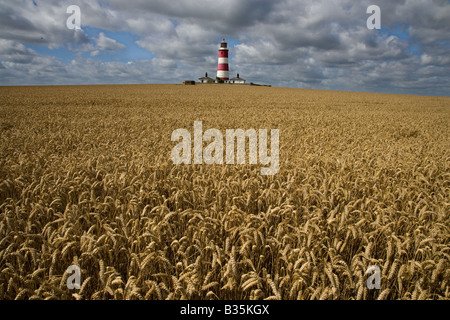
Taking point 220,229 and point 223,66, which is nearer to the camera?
point 220,229

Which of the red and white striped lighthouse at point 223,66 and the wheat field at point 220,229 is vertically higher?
the red and white striped lighthouse at point 223,66

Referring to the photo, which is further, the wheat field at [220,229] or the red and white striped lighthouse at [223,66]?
the red and white striped lighthouse at [223,66]

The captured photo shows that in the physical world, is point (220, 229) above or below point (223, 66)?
below

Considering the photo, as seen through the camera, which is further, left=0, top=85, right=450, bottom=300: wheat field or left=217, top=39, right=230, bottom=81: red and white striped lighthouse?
left=217, top=39, right=230, bottom=81: red and white striped lighthouse

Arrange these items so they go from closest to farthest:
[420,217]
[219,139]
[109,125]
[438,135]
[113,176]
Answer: [420,217] < [113,176] < [219,139] < [438,135] < [109,125]

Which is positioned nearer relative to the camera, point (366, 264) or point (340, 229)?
point (366, 264)

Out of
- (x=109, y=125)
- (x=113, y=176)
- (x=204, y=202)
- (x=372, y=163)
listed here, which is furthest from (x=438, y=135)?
(x=109, y=125)

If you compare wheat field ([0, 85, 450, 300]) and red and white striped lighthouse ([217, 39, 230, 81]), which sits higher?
red and white striped lighthouse ([217, 39, 230, 81])

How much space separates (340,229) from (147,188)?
2682mm

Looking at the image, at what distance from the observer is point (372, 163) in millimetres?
5773
